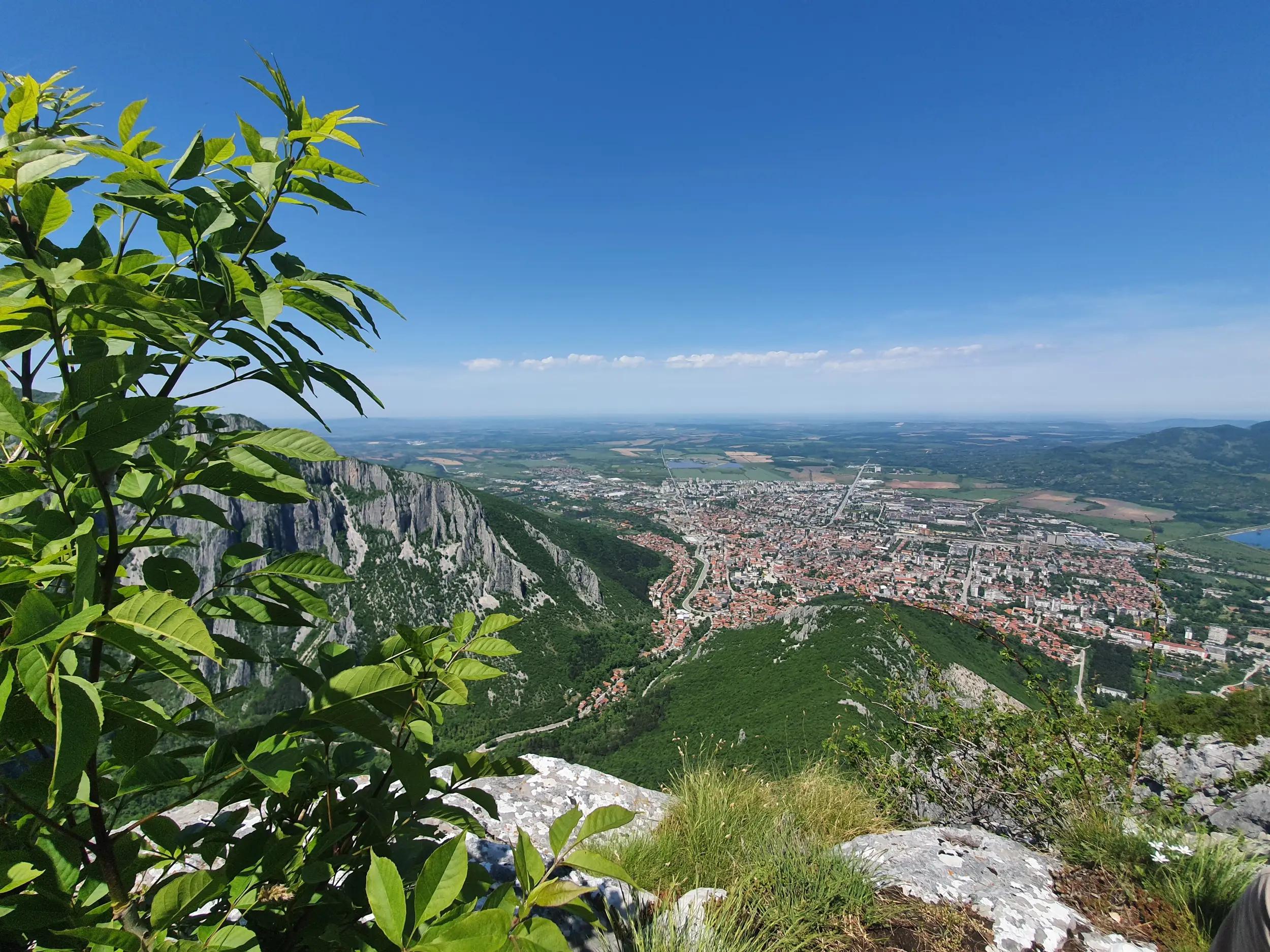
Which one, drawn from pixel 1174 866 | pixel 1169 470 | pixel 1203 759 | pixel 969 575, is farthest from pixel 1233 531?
pixel 1174 866

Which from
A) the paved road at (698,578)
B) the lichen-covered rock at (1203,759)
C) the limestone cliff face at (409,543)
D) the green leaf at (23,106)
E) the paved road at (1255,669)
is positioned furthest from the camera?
the paved road at (698,578)

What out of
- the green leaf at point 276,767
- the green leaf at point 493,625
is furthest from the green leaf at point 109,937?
the green leaf at point 493,625

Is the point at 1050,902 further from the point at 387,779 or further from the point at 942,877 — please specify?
the point at 387,779

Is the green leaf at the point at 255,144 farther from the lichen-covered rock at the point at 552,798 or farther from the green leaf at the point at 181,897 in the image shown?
the lichen-covered rock at the point at 552,798

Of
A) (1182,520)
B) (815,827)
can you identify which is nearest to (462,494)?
(815,827)

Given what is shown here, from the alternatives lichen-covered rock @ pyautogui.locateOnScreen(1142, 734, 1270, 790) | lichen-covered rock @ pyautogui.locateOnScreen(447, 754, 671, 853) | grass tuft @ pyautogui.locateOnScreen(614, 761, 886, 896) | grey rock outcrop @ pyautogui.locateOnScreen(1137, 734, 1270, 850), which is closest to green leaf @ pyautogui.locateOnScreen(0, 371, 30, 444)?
grass tuft @ pyautogui.locateOnScreen(614, 761, 886, 896)

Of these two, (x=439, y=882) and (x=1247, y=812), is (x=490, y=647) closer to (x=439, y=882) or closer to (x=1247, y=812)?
(x=439, y=882)

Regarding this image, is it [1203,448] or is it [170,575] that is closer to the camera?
[170,575]
